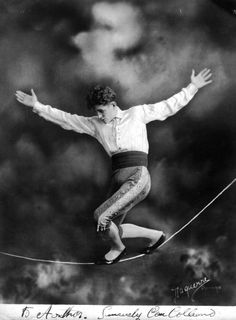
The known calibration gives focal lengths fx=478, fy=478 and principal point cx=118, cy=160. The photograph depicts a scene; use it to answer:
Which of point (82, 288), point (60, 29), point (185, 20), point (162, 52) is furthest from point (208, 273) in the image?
point (60, 29)

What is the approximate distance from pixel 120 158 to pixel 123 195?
0.18 meters

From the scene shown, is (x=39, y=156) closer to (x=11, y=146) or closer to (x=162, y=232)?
(x=11, y=146)

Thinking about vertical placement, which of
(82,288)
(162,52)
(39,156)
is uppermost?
(162,52)

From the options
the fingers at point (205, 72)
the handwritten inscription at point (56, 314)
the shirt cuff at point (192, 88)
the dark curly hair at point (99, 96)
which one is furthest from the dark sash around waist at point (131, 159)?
the handwritten inscription at point (56, 314)

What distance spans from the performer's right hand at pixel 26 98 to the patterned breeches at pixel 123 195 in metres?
0.55

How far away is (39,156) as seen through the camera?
2330 mm

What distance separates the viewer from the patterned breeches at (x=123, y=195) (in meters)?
2.28

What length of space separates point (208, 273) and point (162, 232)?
293mm

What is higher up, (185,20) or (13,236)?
(185,20)

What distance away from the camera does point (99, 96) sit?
2.32 metres

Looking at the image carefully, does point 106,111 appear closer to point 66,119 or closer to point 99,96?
point 99,96

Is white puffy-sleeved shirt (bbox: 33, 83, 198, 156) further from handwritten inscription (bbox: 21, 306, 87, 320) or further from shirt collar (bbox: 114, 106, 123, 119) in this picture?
handwritten inscription (bbox: 21, 306, 87, 320)
